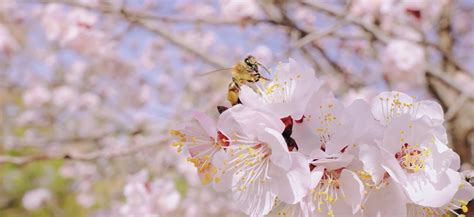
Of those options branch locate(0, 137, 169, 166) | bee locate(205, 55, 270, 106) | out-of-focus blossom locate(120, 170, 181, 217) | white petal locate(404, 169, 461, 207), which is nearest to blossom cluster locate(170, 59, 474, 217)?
white petal locate(404, 169, 461, 207)

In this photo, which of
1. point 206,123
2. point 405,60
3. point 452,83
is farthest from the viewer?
point 405,60

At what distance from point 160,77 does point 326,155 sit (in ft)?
16.7

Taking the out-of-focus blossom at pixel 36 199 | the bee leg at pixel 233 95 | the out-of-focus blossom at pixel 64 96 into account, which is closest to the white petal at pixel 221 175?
the bee leg at pixel 233 95

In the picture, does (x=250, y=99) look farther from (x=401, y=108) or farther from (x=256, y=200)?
(x=401, y=108)

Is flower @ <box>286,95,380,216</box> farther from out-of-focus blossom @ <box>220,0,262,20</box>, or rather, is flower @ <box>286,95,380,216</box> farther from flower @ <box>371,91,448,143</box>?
out-of-focus blossom @ <box>220,0,262,20</box>

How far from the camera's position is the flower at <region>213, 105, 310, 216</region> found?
75 cm

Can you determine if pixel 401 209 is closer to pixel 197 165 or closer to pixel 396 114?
pixel 396 114

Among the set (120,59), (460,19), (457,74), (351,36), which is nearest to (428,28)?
(457,74)

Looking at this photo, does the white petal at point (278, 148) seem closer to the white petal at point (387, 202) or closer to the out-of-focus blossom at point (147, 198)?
the white petal at point (387, 202)

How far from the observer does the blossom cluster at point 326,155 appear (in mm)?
750

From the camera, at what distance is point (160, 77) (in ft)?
18.7

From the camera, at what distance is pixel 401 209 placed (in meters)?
0.75

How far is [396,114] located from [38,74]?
6178 millimetres

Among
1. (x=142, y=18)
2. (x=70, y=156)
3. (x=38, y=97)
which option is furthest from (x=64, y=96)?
(x=70, y=156)
